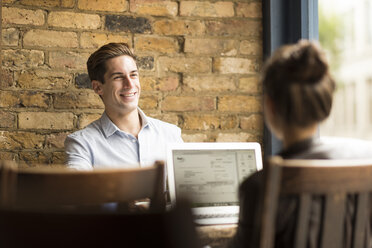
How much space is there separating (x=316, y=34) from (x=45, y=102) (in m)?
1.46

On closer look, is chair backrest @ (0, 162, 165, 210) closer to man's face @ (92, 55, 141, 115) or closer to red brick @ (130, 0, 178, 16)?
man's face @ (92, 55, 141, 115)

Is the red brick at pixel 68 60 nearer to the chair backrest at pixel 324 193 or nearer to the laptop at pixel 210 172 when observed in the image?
the laptop at pixel 210 172

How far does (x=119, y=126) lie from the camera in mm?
2297

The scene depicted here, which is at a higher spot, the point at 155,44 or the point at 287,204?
the point at 155,44

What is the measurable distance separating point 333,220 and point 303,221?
0.07 meters

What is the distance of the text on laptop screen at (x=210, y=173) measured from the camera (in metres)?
1.76

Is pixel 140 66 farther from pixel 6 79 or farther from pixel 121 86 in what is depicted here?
pixel 6 79

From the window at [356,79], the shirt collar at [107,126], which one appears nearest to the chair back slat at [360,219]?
the shirt collar at [107,126]

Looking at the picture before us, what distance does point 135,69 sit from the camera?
2.34 meters

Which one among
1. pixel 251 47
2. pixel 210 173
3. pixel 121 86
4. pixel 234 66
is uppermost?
pixel 251 47

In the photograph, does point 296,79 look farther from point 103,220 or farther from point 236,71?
point 236,71

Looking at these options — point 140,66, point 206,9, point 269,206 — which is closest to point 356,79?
point 206,9

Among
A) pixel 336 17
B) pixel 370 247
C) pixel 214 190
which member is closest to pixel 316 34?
pixel 214 190

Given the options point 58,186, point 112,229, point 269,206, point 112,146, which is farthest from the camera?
point 112,146
